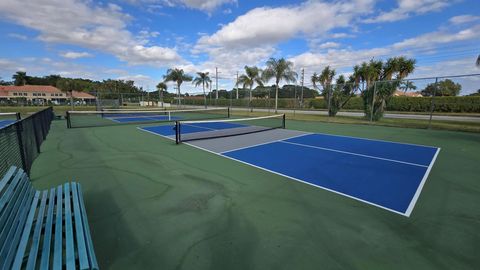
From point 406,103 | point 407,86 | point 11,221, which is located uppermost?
point 407,86

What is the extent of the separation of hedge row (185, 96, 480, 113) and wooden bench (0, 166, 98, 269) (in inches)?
840

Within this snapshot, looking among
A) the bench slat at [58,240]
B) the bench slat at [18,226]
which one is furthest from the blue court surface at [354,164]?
the bench slat at [18,226]

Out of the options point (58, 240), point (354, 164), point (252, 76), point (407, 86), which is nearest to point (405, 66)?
point (407, 86)

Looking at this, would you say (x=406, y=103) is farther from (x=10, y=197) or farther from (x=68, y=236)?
(x=10, y=197)

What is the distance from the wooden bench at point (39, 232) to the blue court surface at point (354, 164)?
416 cm

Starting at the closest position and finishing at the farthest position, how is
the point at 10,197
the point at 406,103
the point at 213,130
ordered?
1. the point at 10,197
2. the point at 213,130
3. the point at 406,103

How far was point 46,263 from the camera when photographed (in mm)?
1914

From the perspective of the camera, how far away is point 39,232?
96.0 inches

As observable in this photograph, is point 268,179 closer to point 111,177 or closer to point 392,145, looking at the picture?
point 111,177

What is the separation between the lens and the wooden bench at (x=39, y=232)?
1.95 m

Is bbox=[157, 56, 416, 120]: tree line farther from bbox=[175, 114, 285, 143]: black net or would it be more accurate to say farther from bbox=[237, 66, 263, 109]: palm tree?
bbox=[175, 114, 285, 143]: black net

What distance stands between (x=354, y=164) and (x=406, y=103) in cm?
2887

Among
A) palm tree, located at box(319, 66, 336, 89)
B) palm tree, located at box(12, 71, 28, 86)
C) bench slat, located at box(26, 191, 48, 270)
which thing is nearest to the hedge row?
palm tree, located at box(319, 66, 336, 89)

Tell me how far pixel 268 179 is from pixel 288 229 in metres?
2.02
